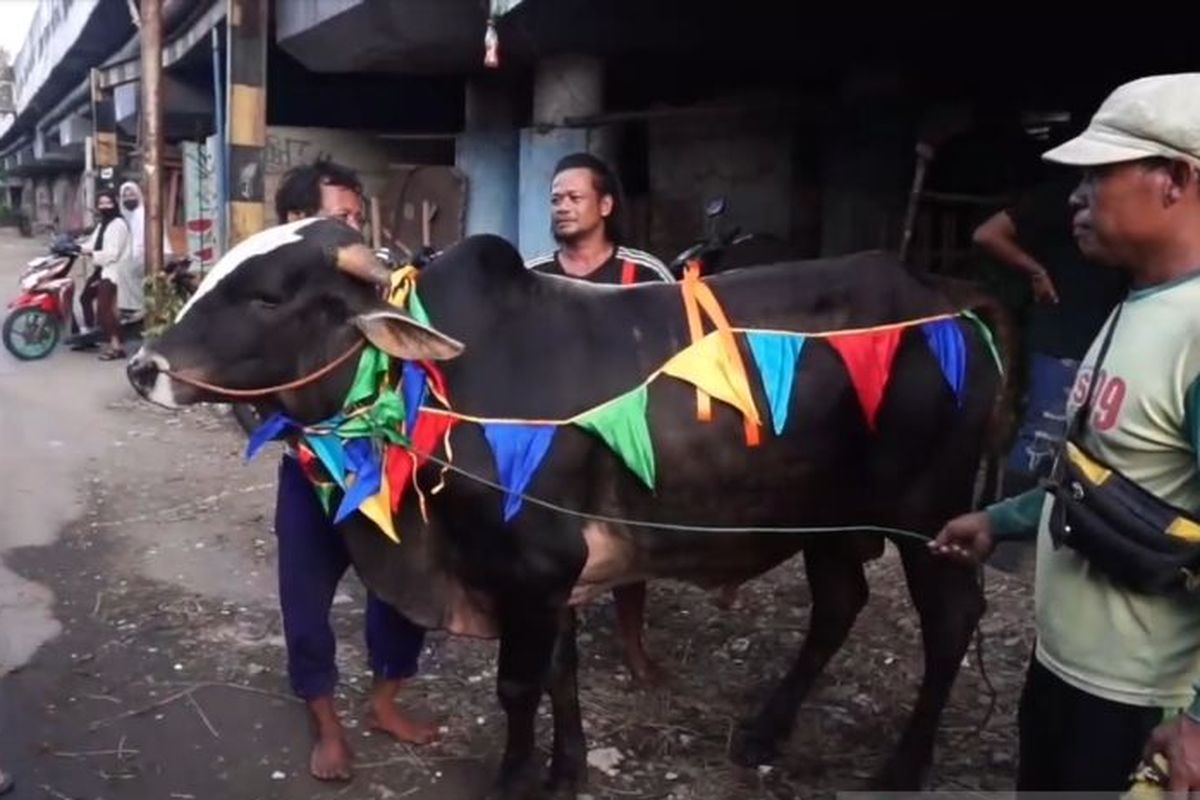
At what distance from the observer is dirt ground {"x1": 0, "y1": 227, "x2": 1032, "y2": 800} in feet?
10.5

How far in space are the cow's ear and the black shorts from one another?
1362 mm

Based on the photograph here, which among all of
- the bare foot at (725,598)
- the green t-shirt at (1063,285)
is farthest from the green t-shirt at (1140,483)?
the green t-shirt at (1063,285)

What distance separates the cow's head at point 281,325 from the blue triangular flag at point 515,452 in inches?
9.2

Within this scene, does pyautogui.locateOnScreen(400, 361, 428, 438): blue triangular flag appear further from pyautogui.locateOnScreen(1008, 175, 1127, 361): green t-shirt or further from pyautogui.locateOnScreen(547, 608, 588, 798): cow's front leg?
pyautogui.locateOnScreen(1008, 175, 1127, 361): green t-shirt

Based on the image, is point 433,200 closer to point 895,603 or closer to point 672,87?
point 672,87

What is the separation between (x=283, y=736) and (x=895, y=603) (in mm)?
2277

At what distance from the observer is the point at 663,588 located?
4.62m

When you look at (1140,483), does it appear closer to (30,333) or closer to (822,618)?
(822,618)

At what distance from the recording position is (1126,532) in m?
1.70

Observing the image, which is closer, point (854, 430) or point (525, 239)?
point (854, 430)

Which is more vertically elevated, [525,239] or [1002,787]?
[525,239]

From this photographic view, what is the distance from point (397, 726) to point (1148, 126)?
253 centimetres

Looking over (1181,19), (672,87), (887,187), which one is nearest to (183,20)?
(672,87)

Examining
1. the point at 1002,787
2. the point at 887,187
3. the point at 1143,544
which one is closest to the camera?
the point at 1143,544
